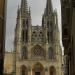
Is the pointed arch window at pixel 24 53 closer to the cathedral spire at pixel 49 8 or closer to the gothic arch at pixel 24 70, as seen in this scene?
the gothic arch at pixel 24 70

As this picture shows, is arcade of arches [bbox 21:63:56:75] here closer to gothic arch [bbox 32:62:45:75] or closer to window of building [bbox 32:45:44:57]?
gothic arch [bbox 32:62:45:75]

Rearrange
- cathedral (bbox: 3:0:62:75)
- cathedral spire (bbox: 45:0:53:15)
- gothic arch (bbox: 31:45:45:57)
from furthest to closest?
cathedral spire (bbox: 45:0:53:15), gothic arch (bbox: 31:45:45:57), cathedral (bbox: 3:0:62:75)

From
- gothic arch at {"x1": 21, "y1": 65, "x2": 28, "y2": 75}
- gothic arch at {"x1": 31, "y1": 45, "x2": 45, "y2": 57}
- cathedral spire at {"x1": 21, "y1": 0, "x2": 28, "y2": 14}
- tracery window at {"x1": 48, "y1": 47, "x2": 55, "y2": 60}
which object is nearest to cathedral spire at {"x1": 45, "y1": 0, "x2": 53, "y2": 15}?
cathedral spire at {"x1": 21, "y1": 0, "x2": 28, "y2": 14}

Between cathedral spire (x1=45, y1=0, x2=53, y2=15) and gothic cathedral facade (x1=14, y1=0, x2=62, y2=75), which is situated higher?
cathedral spire (x1=45, y1=0, x2=53, y2=15)

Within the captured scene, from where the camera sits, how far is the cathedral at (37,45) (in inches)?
2427

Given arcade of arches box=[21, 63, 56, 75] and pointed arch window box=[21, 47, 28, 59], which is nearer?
arcade of arches box=[21, 63, 56, 75]

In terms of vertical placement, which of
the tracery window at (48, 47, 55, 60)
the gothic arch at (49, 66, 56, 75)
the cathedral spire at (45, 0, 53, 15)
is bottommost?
the gothic arch at (49, 66, 56, 75)

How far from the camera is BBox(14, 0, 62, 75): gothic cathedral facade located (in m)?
61.7

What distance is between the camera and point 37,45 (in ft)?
215

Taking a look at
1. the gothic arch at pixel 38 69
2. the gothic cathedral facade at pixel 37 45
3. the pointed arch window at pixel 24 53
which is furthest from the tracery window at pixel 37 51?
the gothic arch at pixel 38 69

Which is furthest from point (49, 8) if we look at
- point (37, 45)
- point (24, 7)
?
point (37, 45)

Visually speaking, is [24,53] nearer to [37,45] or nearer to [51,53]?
[37,45]

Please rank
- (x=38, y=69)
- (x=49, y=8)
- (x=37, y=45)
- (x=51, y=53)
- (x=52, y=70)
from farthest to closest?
(x=49, y=8) < (x=37, y=45) < (x=51, y=53) < (x=38, y=69) < (x=52, y=70)

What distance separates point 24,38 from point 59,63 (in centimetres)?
838
